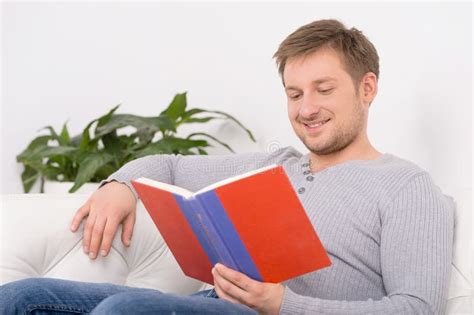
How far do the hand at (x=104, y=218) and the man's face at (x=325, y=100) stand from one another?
17.0 inches

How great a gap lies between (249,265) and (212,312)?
3.8 inches

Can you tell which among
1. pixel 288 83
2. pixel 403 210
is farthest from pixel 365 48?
pixel 403 210

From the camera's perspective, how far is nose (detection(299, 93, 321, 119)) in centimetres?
145

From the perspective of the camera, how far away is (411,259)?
1186mm

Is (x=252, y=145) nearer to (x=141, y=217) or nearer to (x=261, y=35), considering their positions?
(x=261, y=35)

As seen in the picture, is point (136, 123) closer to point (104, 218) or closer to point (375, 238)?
point (104, 218)

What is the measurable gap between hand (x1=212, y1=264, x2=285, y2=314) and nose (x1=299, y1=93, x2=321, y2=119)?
45 centimetres

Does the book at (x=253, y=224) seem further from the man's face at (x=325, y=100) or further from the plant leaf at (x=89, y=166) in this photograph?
the plant leaf at (x=89, y=166)

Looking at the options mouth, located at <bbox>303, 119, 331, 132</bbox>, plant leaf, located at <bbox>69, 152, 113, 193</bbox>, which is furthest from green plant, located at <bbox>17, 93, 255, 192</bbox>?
mouth, located at <bbox>303, 119, 331, 132</bbox>

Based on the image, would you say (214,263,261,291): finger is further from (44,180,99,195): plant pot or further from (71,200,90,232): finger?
(44,180,99,195): plant pot

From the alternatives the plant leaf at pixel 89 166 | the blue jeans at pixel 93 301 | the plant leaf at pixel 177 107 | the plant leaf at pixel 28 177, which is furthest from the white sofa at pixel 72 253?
the plant leaf at pixel 28 177

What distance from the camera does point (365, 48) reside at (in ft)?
4.97

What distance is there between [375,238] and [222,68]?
129 centimetres

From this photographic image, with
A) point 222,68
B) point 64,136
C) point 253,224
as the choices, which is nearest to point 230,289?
point 253,224
